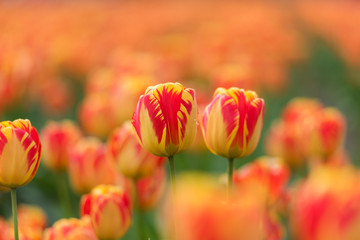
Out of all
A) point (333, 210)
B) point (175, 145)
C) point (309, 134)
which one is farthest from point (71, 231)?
point (309, 134)

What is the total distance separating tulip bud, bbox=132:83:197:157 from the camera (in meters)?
0.79

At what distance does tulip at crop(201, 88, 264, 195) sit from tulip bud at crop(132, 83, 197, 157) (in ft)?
0.12

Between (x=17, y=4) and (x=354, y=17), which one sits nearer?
(x=354, y=17)

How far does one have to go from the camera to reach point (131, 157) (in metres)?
1.04

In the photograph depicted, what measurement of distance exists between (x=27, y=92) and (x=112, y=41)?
160 cm

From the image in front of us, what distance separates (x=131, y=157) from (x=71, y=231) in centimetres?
24

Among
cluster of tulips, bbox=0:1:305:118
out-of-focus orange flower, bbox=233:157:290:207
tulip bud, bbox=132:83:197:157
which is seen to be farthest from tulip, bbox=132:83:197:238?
cluster of tulips, bbox=0:1:305:118

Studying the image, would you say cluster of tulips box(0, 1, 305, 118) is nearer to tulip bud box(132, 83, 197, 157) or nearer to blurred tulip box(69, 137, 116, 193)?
blurred tulip box(69, 137, 116, 193)

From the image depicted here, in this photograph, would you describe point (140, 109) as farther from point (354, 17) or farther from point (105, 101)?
point (354, 17)

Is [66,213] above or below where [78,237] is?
below

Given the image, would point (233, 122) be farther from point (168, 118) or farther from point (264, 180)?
point (264, 180)

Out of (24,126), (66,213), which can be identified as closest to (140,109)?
(24,126)

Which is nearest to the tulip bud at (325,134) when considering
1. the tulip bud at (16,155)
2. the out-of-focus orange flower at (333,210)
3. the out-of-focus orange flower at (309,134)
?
the out-of-focus orange flower at (309,134)

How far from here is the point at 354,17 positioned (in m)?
4.79
